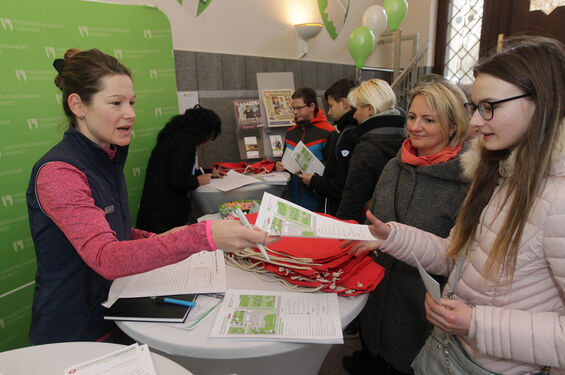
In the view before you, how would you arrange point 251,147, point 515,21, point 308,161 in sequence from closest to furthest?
point 308,161
point 251,147
point 515,21

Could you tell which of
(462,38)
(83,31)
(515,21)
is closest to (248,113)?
(83,31)

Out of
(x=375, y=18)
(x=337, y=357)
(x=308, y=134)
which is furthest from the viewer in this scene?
(x=375, y=18)

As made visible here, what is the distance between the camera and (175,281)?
114 cm

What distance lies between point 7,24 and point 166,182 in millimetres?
1241

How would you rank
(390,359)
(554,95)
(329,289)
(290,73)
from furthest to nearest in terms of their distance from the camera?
1. (290,73)
2. (390,359)
3. (329,289)
4. (554,95)

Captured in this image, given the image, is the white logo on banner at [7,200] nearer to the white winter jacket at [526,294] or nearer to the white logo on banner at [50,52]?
the white logo on banner at [50,52]

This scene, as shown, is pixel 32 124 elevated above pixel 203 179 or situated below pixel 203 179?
above

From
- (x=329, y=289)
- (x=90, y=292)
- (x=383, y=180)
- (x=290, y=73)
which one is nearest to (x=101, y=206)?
(x=90, y=292)

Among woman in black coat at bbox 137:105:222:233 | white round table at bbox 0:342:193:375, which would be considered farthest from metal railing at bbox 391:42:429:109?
white round table at bbox 0:342:193:375

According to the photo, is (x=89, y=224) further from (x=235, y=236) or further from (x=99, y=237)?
(x=235, y=236)

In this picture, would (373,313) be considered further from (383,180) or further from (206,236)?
(206,236)

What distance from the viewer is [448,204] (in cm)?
138

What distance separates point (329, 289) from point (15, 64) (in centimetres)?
200

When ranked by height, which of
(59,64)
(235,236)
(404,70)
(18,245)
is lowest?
(18,245)
